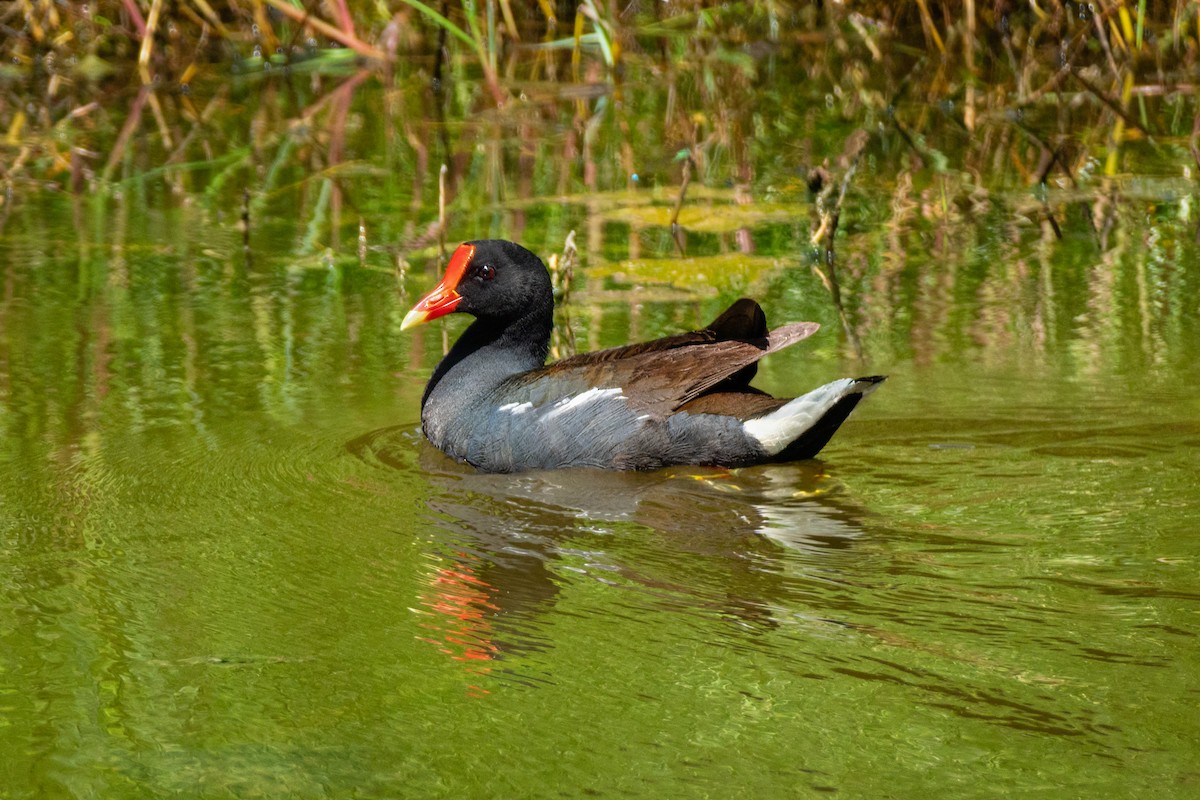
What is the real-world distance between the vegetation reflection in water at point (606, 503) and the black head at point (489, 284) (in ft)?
1.35

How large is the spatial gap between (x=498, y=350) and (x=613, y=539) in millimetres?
1322

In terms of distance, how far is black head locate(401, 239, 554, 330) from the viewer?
16.7 ft

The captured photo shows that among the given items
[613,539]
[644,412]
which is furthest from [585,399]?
[613,539]

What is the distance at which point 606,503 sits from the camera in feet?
14.2

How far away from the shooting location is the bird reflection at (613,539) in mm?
3490

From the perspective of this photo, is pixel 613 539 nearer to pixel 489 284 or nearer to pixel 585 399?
pixel 585 399

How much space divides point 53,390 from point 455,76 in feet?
24.6

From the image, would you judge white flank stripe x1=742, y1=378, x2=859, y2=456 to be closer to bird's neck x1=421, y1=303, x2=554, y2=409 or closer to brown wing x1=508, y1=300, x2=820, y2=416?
brown wing x1=508, y1=300, x2=820, y2=416

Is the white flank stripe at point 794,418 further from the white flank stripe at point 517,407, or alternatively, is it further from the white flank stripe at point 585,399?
the white flank stripe at point 517,407

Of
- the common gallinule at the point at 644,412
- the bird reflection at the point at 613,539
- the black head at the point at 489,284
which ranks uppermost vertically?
the black head at the point at 489,284

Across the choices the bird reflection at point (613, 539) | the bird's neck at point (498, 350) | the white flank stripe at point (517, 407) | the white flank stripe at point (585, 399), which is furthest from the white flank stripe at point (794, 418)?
the bird's neck at point (498, 350)

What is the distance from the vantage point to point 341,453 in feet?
15.5

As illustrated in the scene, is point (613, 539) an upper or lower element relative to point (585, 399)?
lower

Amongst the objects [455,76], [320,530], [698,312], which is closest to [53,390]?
[320,530]
